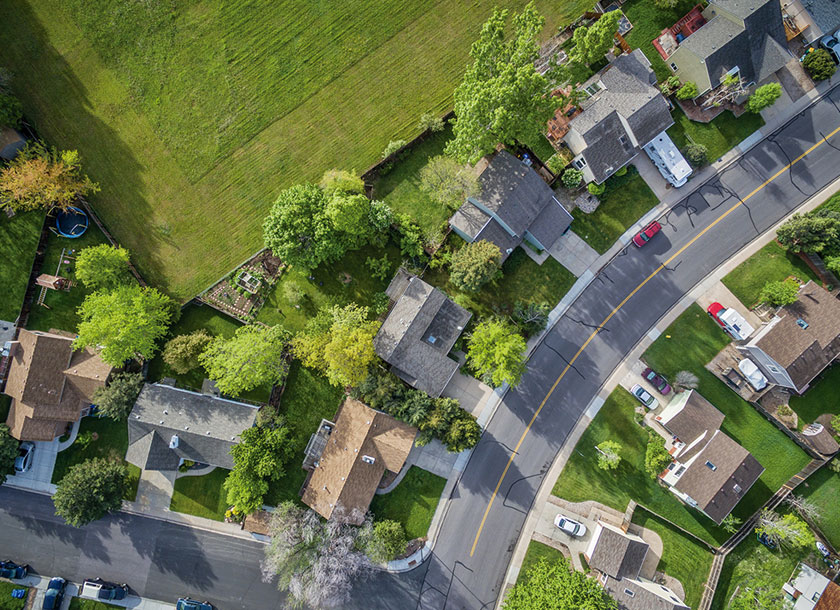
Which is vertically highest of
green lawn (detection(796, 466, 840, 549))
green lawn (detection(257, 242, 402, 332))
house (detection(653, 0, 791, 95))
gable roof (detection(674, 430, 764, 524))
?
house (detection(653, 0, 791, 95))

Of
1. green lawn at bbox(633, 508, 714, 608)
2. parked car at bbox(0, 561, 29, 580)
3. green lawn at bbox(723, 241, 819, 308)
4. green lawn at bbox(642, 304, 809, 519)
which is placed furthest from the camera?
green lawn at bbox(723, 241, 819, 308)

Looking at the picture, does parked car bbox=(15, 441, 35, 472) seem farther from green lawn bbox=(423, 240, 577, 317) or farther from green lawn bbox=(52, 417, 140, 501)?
A: green lawn bbox=(423, 240, 577, 317)

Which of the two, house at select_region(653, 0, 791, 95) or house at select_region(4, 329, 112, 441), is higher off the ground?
house at select_region(653, 0, 791, 95)

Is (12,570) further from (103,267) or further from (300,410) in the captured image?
(300,410)

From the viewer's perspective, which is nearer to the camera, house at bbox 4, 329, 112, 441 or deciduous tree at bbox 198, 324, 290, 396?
deciduous tree at bbox 198, 324, 290, 396

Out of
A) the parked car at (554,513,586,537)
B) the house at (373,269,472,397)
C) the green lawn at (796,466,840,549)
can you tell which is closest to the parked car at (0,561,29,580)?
the house at (373,269,472,397)

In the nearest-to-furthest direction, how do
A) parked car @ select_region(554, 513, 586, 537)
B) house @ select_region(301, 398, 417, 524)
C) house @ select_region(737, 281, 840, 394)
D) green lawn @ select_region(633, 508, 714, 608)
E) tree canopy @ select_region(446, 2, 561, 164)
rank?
1. tree canopy @ select_region(446, 2, 561, 164)
2. house @ select_region(301, 398, 417, 524)
3. house @ select_region(737, 281, 840, 394)
4. parked car @ select_region(554, 513, 586, 537)
5. green lawn @ select_region(633, 508, 714, 608)
